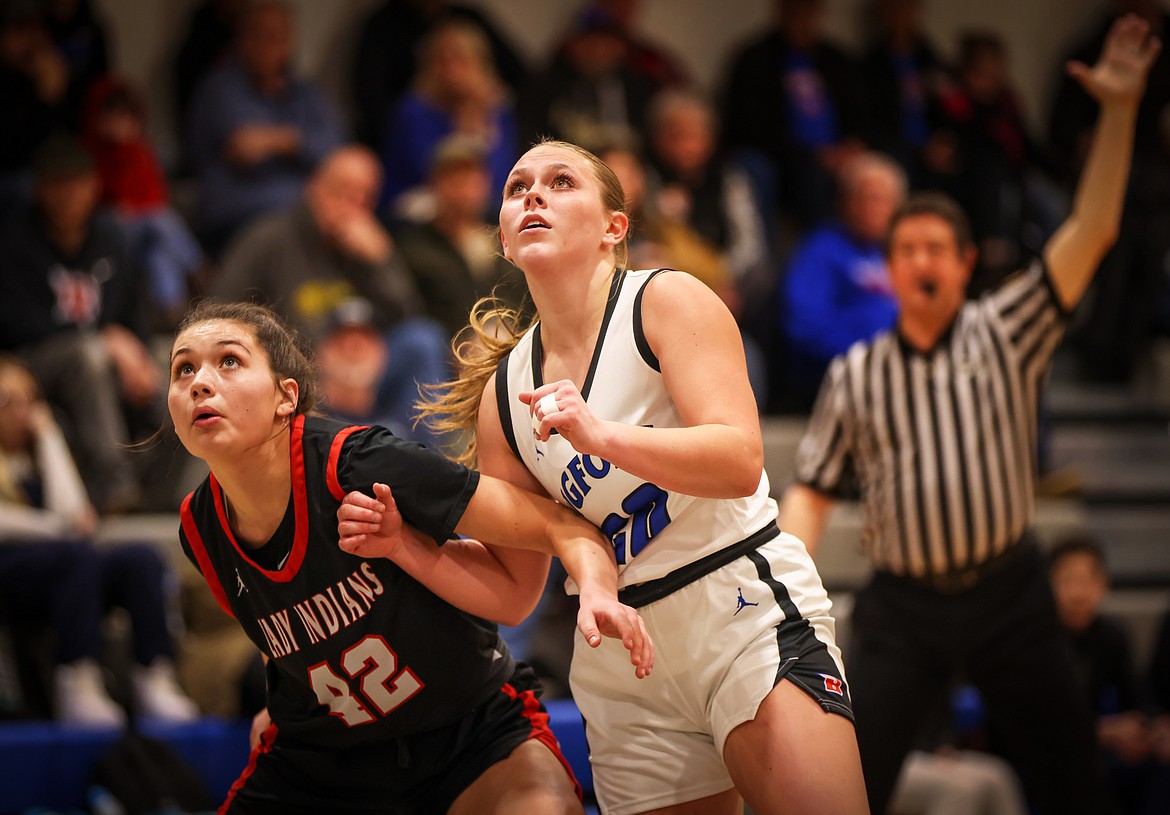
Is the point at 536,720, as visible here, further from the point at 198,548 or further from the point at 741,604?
the point at 198,548

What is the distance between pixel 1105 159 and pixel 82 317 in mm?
4488

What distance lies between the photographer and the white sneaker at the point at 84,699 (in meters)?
5.08

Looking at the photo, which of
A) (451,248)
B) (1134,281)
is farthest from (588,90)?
(1134,281)

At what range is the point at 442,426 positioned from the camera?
122 inches

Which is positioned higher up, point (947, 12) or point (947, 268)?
point (947, 12)

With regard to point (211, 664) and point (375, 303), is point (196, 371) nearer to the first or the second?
point (211, 664)

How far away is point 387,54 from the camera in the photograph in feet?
26.0

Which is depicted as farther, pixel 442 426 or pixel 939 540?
pixel 939 540

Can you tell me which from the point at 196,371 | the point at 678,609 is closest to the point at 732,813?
the point at 678,609

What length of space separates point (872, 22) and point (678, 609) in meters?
7.82

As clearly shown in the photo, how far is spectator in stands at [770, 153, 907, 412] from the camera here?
7.21 m

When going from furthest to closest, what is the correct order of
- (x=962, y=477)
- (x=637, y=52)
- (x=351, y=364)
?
(x=637, y=52) < (x=351, y=364) < (x=962, y=477)

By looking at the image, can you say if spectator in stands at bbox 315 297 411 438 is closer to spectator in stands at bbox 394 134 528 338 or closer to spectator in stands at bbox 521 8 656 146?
spectator in stands at bbox 394 134 528 338

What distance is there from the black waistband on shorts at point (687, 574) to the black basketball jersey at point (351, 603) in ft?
1.33
